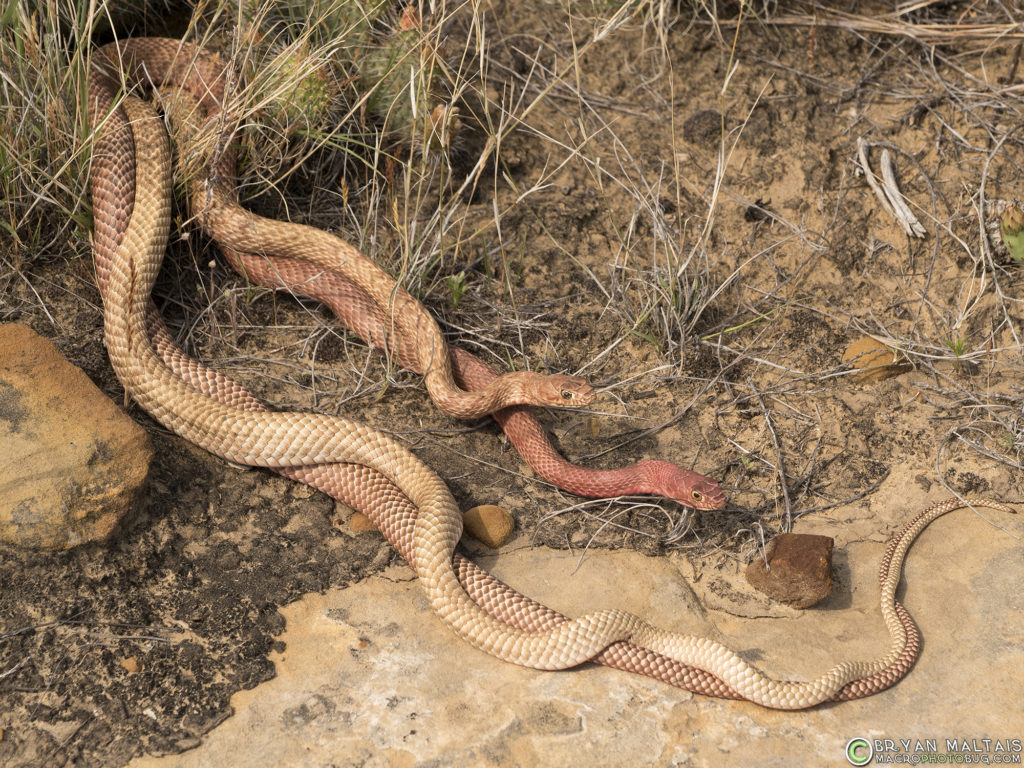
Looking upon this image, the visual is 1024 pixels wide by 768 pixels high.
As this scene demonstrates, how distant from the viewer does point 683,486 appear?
4.38 m

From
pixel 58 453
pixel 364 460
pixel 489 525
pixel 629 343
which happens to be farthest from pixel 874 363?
pixel 58 453

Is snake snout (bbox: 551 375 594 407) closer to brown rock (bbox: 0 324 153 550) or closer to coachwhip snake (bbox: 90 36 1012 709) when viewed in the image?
coachwhip snake (bbox: 90 36 1012 709)

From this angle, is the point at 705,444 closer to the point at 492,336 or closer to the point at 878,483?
the point at 878,483

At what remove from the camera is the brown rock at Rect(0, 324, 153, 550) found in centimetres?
390

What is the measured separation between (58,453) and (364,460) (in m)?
1.41

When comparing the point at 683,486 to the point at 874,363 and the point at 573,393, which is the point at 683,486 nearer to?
the point at 573,393

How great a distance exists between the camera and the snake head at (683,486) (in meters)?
4.34

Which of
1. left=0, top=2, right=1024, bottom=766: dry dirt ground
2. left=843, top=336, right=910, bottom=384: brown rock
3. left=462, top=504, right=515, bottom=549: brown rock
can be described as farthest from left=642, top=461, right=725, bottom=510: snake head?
left=843, top=336, right=910, bottom=384: brown rock

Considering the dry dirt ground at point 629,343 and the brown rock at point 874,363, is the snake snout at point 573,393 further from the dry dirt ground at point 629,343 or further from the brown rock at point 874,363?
the brown rock at point 874,363

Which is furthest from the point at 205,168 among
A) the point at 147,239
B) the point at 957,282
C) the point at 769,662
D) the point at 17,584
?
the point at 957,282

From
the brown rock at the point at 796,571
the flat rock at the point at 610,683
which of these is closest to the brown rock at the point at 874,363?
the flat rock at the point at 610,683

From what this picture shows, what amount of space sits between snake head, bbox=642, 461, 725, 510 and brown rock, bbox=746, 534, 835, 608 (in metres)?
0.35

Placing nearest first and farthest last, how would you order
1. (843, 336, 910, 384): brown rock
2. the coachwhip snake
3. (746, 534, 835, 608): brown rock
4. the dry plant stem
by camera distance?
the coachwhip snake
(746, 534, 835, 608): brown rock
(843, 336, 910, 384): brown rock
the dry plant stem

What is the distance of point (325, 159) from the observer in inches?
238
